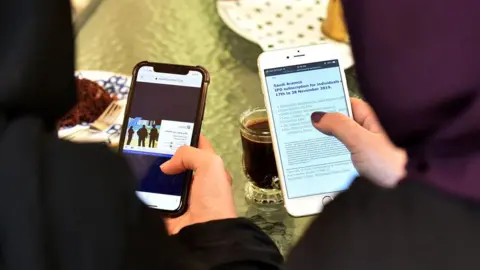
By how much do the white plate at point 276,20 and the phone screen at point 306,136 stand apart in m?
0.13

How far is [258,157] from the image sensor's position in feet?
2.12

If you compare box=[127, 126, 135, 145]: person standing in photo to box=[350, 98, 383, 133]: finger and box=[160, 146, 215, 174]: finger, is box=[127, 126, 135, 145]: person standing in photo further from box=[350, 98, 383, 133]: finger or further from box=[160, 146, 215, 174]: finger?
box=[350, 98, 383, 133]: finger

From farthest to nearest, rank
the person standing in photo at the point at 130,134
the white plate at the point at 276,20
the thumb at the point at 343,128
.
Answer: the white plate at the point at 276,20, the person standing in photo at the point at 130,134, the thumb at the point at 343,128

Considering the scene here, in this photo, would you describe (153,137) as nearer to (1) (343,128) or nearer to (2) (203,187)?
(2) (203,187)

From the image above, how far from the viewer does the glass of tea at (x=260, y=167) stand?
643 millimetres
